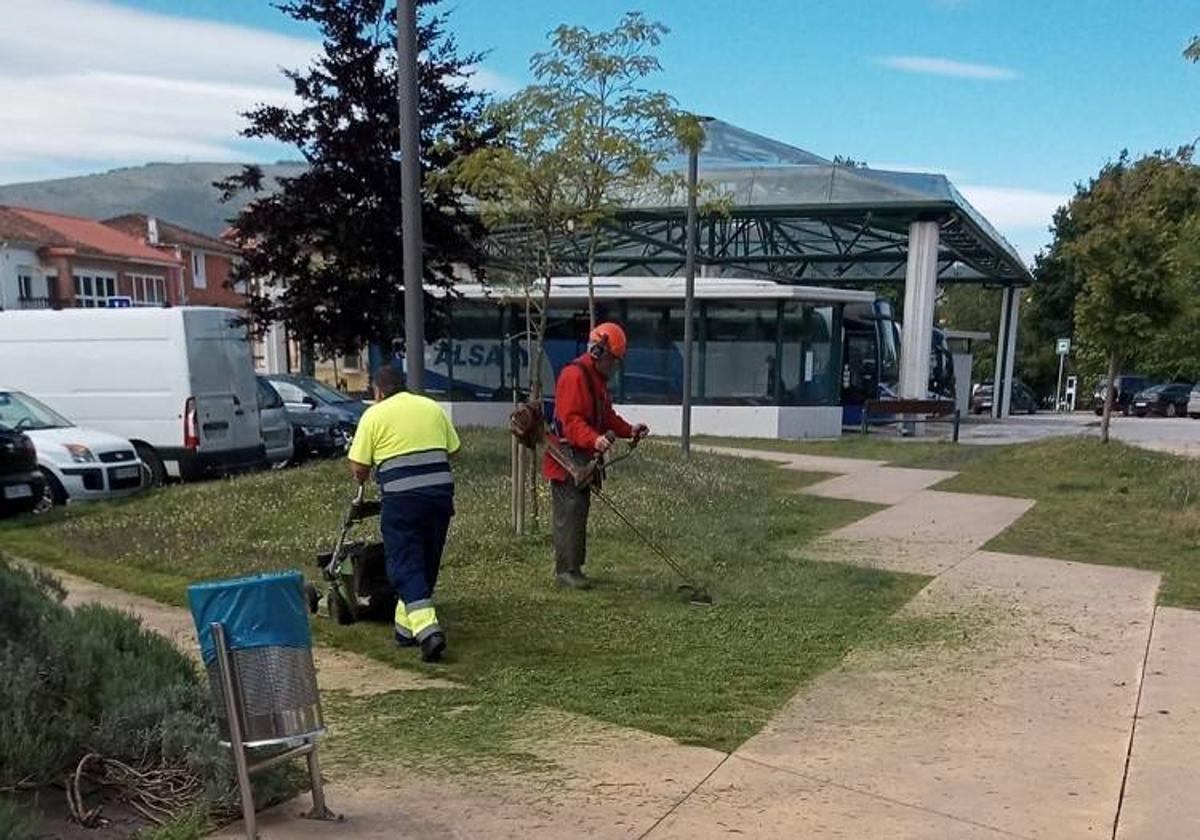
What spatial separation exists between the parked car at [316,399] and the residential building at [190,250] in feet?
142

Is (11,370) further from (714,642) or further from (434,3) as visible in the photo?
(714,642)

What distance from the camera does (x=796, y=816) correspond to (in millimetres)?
3672

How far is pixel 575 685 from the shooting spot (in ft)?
16.6

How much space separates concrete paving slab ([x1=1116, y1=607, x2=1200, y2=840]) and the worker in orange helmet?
3.40 m

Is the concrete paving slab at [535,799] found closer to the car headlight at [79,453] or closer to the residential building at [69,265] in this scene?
the car headlight at [79,453]

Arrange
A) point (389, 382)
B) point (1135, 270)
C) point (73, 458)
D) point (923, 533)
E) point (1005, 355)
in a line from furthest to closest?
point (1005, 355) → point (1135, 270) → point (73, 458) → point (923, 533) → point (389, 382)

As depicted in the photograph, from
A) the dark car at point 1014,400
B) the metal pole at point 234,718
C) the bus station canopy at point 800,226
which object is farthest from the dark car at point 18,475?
the dark car at point 1014,400

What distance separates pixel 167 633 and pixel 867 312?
71.1 feet

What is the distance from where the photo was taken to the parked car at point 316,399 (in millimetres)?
16609

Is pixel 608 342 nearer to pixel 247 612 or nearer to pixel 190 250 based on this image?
pixel 247 612

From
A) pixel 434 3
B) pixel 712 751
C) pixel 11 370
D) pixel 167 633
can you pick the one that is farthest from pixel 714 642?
pixel 11 370

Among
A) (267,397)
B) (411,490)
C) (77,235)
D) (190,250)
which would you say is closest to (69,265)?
(77,235)

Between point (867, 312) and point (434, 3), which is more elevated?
point (434, 3)

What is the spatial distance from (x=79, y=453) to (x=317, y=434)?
509 cm
